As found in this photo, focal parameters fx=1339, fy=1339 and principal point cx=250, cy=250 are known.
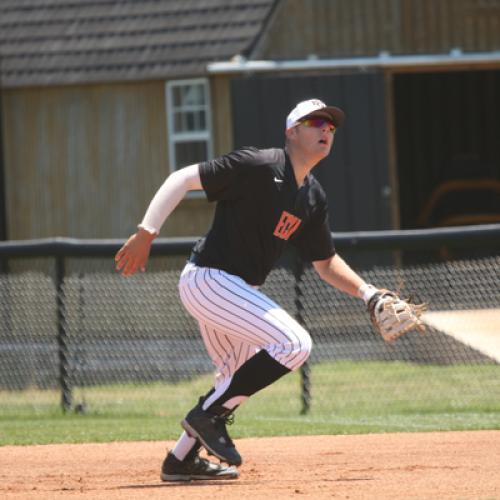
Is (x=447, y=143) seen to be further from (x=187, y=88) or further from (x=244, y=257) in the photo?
(x=244, y=257)

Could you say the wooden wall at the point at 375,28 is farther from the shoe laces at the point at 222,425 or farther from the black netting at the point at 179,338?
the shoe laces at the point at 222,425

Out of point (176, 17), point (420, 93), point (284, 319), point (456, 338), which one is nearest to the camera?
point (284, 319)

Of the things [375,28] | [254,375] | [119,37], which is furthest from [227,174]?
[119,37]

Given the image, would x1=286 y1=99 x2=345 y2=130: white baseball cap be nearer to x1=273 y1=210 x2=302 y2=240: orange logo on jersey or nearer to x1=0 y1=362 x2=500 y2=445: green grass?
x1=273 y1=210 x2=302 y2=240: orange logo on jersey

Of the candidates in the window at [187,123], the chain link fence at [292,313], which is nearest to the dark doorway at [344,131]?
the window at [187,123]

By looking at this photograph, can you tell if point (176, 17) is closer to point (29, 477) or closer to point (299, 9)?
point (299, 9)

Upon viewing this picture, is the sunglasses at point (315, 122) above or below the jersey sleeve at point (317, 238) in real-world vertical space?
above

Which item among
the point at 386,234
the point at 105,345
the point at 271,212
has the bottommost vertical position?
the point at 105,345

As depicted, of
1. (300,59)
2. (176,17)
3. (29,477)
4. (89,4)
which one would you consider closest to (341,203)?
(300,59)

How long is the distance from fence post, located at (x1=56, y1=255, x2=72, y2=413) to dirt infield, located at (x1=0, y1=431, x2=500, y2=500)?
7.32 feet

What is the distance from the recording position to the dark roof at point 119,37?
693 inches

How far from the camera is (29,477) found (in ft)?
25.4

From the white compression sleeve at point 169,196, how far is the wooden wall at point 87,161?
10.9 meters

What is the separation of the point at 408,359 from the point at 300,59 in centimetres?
647
